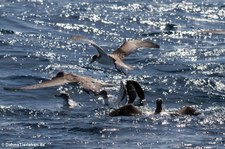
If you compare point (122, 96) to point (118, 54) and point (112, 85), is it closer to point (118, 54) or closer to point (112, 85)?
point (112, 85)

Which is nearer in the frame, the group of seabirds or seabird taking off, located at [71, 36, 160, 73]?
the group of seabirds

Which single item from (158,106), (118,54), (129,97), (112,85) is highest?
(118,54)

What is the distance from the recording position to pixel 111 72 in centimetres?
2452

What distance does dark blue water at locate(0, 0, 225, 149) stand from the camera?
53.1 ft

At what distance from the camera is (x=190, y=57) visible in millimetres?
27453

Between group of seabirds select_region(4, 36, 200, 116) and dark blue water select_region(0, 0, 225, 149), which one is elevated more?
group of seabirds select_region(4, 36, 200, 116)

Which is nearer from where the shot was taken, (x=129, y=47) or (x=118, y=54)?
(x=118, y=54)

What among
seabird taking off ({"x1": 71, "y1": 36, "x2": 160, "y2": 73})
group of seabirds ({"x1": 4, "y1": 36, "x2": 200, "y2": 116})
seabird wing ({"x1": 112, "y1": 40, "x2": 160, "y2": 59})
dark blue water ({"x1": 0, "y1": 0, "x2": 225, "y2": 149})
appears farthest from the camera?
seabird wing ({"x1": 112, "y1": 40, "x2": 160, "y2": 59})

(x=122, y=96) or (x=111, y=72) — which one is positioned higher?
(x=122, y=96)

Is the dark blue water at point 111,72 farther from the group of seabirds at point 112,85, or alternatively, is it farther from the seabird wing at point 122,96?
the seabird wing at point 122,96

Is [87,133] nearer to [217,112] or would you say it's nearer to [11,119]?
[11,119]

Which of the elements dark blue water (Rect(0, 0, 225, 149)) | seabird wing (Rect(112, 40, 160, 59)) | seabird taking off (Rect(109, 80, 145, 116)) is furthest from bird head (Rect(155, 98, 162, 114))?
seabird wing (Rect(112, 40, 160, 59))

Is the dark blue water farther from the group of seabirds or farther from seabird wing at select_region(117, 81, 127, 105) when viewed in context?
seabird wing at select_region(117, 81, 127, 105)

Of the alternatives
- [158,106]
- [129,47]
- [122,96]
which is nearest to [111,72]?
[129,47]
